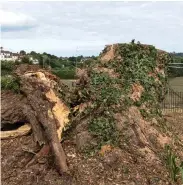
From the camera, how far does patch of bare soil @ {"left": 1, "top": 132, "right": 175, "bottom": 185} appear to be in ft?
15.6

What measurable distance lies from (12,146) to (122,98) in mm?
1505

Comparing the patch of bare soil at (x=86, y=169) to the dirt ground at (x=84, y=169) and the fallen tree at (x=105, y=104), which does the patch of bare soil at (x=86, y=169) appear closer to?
the dirt ground at (x=84, y=169)

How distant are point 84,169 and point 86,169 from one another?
22 mm

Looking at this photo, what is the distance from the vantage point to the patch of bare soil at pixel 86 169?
4.74 metres

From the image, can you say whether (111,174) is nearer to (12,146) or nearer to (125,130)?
(125,130)

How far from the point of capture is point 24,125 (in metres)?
5.67

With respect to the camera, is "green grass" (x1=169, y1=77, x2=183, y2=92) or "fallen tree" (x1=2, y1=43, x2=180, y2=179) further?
"green grass" (x1=169, y1=77, x2=183, y2=92)

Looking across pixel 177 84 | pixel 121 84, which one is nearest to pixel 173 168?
pixel 121 84

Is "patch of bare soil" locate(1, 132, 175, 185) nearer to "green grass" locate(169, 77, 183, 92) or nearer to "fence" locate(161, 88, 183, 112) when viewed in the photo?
"green grass" locate(169, 77, 183, 92)

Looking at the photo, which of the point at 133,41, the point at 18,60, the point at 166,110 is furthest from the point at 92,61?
the point at 166,110

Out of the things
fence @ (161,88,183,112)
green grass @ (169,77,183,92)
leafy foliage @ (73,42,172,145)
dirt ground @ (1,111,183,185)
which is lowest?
fence @ (161,88,183,112)

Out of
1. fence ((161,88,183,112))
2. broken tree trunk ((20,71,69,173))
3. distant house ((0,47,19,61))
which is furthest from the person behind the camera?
fence ((161,88,183,112))

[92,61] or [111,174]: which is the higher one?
[92,61]

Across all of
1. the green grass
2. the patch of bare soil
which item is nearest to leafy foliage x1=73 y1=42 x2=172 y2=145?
the patch of bare soil
